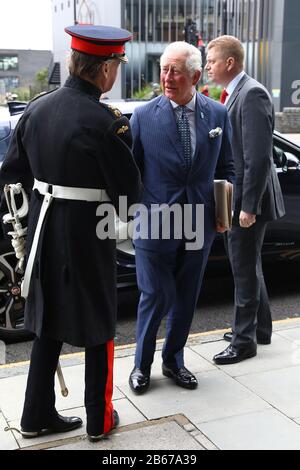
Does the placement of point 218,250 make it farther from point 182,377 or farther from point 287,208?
point 182,377

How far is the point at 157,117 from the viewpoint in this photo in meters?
3.49

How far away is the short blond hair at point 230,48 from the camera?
12.9 feet

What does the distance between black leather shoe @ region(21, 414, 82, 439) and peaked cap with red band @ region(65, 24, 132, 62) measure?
1.74m

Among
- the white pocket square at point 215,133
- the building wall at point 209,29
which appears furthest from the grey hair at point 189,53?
the building wall at point 209,29

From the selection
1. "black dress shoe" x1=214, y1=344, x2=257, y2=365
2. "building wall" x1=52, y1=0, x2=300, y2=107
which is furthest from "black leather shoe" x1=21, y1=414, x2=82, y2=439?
"building wall" x1=52, y1=0, x2=300, y2=107

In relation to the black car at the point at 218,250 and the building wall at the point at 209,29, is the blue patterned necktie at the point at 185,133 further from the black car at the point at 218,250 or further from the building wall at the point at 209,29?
the building wall at the point at 209,29

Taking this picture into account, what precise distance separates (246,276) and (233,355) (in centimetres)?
52

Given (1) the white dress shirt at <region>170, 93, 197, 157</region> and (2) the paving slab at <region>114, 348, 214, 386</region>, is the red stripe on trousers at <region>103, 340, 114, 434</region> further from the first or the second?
(1) the white dress shirt at <region>170, 93, 197, 157</region>

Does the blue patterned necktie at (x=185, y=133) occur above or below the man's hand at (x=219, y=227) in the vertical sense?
above

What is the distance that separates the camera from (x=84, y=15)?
63.7m

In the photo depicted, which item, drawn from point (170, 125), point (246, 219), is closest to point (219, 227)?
point (246, 219)

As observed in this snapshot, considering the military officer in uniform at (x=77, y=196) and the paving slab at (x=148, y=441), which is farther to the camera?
the paving slab at (x=148, y=441)

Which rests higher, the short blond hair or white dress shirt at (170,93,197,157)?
the short blond hair

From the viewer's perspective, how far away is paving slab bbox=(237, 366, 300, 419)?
135 inches
